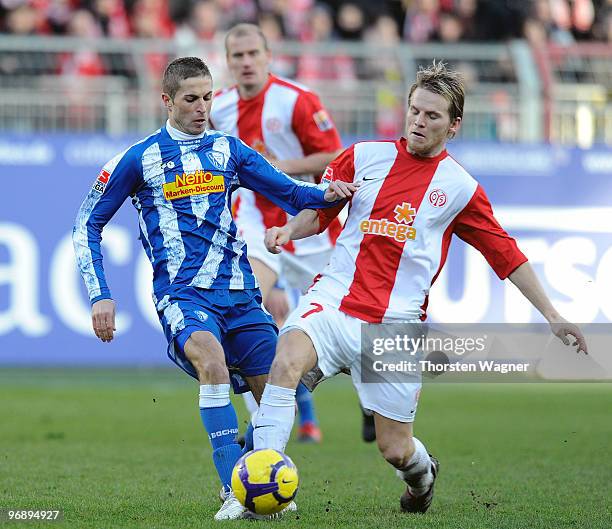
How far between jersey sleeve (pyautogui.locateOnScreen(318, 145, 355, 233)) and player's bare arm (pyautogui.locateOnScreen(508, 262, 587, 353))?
910 mm

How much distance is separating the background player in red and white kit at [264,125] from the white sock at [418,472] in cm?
244

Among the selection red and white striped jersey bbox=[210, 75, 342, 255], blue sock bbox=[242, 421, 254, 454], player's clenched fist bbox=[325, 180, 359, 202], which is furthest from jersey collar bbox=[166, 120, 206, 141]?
red and white striped jersey bbox=[210, 75, 342, 255]

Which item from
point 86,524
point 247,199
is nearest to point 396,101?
point 247,199

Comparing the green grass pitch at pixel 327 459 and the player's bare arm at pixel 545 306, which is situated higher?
the player's bare arm at pixel 545 306

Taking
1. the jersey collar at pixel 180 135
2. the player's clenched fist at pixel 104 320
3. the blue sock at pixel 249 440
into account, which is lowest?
the blue sock at pixel 249 440

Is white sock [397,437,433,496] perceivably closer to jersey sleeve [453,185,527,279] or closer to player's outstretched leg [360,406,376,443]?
jersey sleeve [453,185,527,279]

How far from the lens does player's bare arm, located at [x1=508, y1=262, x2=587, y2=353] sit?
5719 millimetres

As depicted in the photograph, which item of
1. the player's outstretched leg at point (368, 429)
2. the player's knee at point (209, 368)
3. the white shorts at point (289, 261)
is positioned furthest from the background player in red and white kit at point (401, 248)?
the player's outstretched leg at point (368, 429)

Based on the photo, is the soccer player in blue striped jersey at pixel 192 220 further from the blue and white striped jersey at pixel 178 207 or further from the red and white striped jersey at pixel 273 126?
the red and white striped jersey at pixel 273 126

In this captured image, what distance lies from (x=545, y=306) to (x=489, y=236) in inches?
17.8

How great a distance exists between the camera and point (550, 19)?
54.2ft

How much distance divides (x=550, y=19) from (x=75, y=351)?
7.87m

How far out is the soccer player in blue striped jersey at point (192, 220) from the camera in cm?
587

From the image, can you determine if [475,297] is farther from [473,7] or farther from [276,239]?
[276,239]
